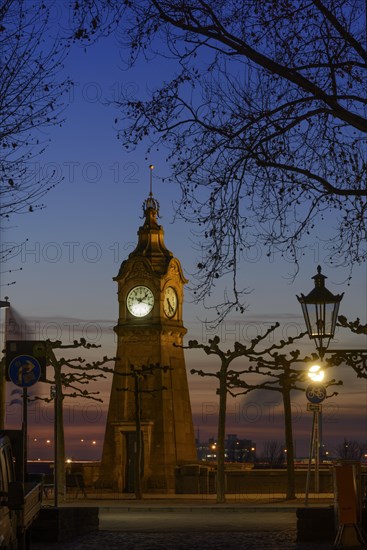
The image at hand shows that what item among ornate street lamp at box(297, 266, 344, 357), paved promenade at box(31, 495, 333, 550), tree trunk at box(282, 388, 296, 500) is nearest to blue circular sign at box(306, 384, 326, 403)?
paved promenade at box(31, 495, 333, 550)

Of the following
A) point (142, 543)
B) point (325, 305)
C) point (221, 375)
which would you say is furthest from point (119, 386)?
point (325, 305)

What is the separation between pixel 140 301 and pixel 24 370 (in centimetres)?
4579

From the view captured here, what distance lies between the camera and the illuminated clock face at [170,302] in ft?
233

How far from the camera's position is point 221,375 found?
55.7 metres

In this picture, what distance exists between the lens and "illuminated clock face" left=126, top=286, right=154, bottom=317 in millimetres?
71188

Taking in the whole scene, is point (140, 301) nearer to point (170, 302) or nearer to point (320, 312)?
point (170, 302)

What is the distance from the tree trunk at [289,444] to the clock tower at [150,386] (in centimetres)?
1511

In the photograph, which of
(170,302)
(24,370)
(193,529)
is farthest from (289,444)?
(24,370)

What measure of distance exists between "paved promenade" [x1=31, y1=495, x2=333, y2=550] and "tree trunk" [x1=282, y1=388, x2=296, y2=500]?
551cm

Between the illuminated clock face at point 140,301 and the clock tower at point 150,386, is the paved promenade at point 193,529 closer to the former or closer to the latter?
the clock tower at point 150,386

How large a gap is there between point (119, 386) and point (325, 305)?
5176cm

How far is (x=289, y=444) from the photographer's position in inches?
2067

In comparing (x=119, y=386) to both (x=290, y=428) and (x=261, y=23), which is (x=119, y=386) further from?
(x=261, y=23)

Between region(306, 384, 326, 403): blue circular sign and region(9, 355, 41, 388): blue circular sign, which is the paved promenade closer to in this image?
region(9, 355, 41, 388): blue circular sign
